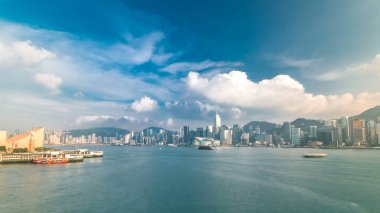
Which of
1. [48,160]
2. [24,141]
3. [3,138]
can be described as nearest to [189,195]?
[48,160]

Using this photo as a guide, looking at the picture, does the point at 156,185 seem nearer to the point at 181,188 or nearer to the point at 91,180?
the point at 181,188

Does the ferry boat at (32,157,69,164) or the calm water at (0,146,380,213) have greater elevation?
the ferry boat at (32,157,69,164)

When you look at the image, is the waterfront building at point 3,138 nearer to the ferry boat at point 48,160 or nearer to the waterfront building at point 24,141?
the waterfront building at point 24,141

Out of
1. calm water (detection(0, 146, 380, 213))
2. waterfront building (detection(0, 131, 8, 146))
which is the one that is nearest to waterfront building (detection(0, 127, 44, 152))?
waterfront building (detection(0, 131, 8, 146))

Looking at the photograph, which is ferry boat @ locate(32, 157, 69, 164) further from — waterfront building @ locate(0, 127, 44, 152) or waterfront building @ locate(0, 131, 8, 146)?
waterfront building @ locate(0, 127, 44, 152)

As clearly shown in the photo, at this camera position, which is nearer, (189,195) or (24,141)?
(189,195)

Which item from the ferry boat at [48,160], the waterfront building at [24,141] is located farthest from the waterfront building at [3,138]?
the ferry boat at [48,160]

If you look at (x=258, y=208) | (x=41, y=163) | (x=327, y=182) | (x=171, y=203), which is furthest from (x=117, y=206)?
(x=41, y=163)

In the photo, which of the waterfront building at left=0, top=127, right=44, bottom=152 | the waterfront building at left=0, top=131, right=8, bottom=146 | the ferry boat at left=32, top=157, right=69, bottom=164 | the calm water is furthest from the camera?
the waterfront building at left=0, top=127, right=44, bottom=152

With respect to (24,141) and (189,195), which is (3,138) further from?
(189,195)

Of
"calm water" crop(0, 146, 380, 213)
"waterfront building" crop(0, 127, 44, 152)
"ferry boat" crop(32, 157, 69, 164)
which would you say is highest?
"waterfront building" crop(0, 127, 44, 152)

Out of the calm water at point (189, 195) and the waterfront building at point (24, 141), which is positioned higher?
the waterfront building at point (24, 141)
